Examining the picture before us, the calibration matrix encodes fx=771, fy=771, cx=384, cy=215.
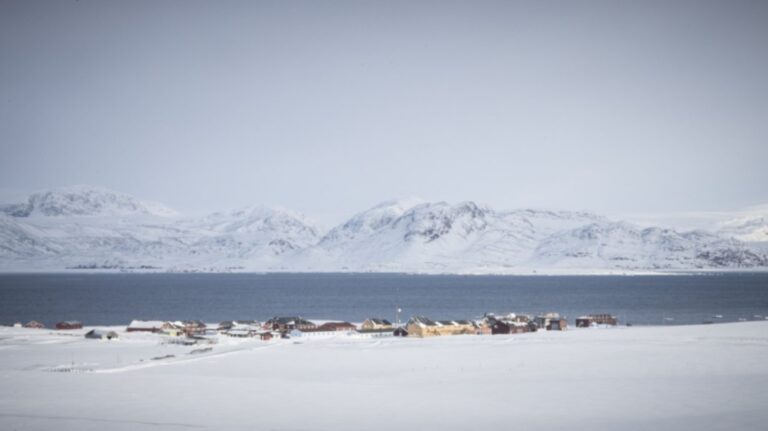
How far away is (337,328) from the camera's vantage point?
88.6m

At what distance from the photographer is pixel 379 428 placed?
29.5 m

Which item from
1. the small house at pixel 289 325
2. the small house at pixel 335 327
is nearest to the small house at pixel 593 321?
the small house at pixel 335 327

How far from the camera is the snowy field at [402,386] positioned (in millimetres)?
30703

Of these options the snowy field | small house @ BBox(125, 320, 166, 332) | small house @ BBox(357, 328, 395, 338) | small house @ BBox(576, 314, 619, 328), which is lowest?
small house @ BBox(357, 328, 395, 338)

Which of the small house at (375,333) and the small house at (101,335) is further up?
the small house at (101,335)

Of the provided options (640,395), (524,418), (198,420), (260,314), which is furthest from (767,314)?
(198,420)

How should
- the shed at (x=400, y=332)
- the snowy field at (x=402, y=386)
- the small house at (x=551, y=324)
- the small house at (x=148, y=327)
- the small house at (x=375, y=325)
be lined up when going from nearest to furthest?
the snowy field at (x=402, y=386), the shed at (x=400, y=332), the small house at (x=148, y=327), the small house at (x=375, y=325), the small house at (x=551, y=324)

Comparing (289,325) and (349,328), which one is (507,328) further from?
(289,325)

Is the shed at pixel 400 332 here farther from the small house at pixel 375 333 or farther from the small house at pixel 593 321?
the small house at pixel 593 321

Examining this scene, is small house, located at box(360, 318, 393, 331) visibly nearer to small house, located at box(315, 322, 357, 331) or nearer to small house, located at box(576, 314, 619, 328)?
small house, located at box(315, 322, 357, 331)

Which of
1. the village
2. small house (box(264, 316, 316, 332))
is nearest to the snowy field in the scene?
the village

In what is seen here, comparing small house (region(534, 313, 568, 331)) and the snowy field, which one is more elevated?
the snowy field

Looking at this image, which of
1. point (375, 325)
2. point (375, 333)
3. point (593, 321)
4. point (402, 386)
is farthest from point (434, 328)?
point (402, 386)

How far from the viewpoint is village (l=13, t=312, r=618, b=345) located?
262ft
